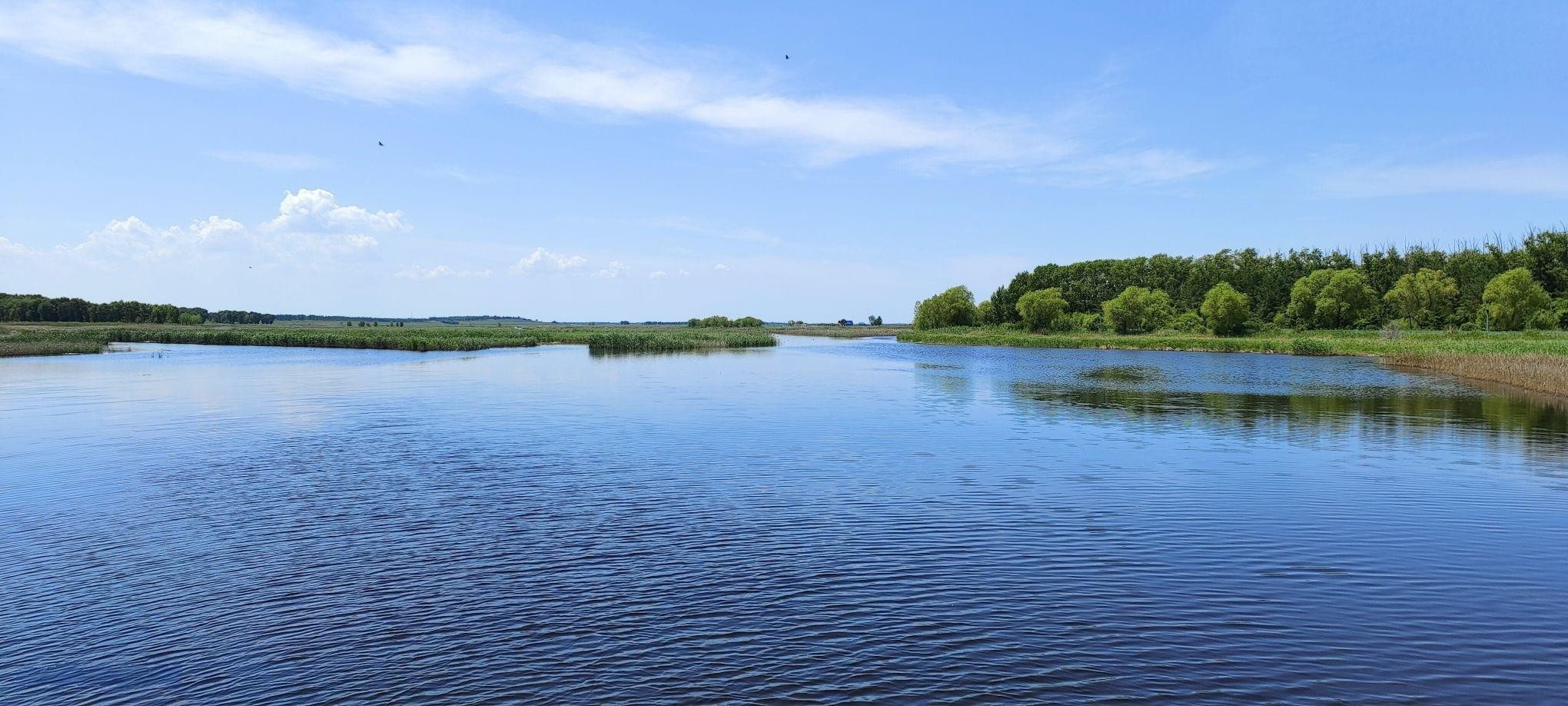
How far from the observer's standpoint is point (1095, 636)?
35.4 feet

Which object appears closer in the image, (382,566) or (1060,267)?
(382,566)

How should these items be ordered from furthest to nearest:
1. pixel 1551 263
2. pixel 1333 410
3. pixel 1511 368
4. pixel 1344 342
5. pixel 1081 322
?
1. pixel 1081 322
2. pixel 1551 263
3. pixel 1344 342
4. pixel 1511 368
5. pixel 1333 410

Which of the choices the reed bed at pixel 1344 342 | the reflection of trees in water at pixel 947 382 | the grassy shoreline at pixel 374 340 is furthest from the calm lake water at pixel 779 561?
the grassy shoreline at pixel 374 340

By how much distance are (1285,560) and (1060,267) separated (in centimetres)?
18140

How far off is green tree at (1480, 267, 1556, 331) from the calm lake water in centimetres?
9139

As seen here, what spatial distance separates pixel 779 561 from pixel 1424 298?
14227 cm

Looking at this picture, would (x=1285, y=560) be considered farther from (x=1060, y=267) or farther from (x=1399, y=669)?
(x=1060, y=267)

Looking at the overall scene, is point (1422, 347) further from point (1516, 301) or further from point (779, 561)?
point (779, 561)

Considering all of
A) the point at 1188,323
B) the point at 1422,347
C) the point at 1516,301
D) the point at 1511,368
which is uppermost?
the point at 1516,301

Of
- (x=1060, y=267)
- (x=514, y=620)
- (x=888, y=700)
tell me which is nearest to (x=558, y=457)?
(x=514, y=620)

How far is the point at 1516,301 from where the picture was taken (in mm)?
104312

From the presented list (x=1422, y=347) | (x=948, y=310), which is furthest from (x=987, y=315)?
(x=1422, y=347)

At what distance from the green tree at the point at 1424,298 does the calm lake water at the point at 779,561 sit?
10778cm

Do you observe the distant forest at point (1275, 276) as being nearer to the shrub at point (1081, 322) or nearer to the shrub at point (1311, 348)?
the shrub at point (1081, 322)
